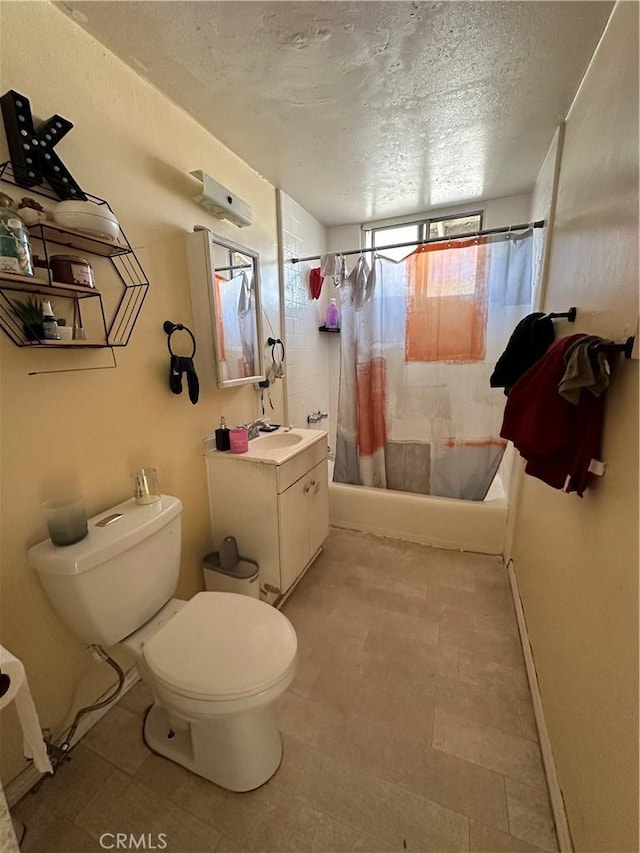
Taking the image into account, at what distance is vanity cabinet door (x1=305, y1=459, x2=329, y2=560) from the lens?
1.89 meters

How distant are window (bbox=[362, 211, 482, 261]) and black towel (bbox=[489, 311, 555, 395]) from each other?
1.07 meters

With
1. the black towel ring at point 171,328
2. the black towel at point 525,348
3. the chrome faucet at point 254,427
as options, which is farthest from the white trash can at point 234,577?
the black towel at point 525,348

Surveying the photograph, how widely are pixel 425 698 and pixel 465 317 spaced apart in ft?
6.14

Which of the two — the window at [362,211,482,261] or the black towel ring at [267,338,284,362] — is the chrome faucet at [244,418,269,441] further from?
the window at [362,211,482,261]

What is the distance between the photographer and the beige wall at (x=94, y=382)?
0.99 metres

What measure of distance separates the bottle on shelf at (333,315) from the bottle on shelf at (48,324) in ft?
6.89

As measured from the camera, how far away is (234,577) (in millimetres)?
1614

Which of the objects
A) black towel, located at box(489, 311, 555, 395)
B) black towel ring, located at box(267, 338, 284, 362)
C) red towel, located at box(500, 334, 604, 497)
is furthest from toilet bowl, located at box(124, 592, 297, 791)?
black towel ring, located at box(267, 338, 284, 362)

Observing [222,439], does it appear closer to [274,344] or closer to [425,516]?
[274,344]

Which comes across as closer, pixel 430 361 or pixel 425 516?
pixel 430 361

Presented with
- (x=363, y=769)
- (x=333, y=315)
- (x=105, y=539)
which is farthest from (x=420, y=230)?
(x=363, y=769)

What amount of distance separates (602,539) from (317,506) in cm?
134

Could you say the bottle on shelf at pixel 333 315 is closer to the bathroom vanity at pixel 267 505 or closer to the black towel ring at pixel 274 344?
the black towel ring at pixel 274 344

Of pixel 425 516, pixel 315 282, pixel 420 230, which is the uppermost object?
pixel 420 230
